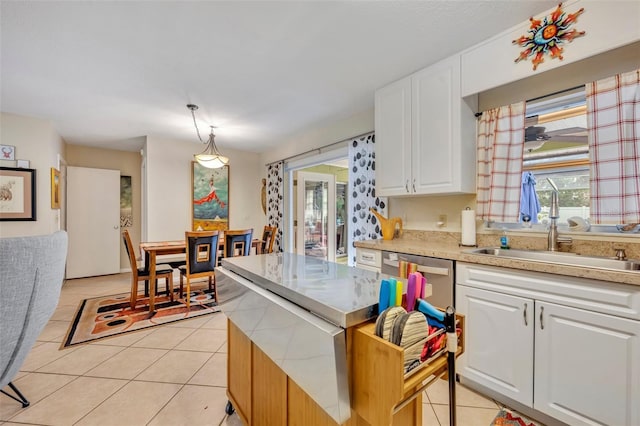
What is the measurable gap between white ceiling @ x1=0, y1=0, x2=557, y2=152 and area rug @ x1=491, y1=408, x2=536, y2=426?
7.94 ft

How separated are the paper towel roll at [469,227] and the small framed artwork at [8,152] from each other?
16.8 feet

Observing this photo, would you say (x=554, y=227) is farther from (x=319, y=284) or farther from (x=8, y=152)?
(x=8, y=152)

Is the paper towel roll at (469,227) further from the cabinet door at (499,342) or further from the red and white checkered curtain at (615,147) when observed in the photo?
the red and white checkered curtain at (615,147)

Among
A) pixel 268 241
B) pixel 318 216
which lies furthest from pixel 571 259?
pixel 318 216

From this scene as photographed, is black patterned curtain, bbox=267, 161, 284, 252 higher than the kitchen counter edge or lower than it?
higher

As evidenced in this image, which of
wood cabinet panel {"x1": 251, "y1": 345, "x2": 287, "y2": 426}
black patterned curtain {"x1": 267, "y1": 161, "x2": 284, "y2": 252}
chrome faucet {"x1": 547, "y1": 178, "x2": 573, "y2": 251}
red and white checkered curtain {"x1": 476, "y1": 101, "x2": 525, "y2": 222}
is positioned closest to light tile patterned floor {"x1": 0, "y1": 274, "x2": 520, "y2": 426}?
wood cabinet panel {"x1": 251, "y1": 345, "x2": 287, "y2": 426}

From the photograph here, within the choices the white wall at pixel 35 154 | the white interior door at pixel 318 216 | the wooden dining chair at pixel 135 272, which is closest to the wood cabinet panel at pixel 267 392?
the wooden dining chair at pixel 135 272

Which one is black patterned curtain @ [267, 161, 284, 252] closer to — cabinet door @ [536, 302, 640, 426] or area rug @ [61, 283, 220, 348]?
area rug @ [61, 283, 220, 348]

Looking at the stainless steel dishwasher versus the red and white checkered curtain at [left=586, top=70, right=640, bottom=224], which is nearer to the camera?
the red and white checkered curtain at [left=586, top=70, right=640, bottom=224]

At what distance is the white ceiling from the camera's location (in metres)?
1.69

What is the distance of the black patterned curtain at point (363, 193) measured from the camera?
10.3 feet

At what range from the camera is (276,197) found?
5031mm

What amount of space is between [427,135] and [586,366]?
173 centimetres

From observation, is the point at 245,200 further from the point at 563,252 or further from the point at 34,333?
the point at 563,252
